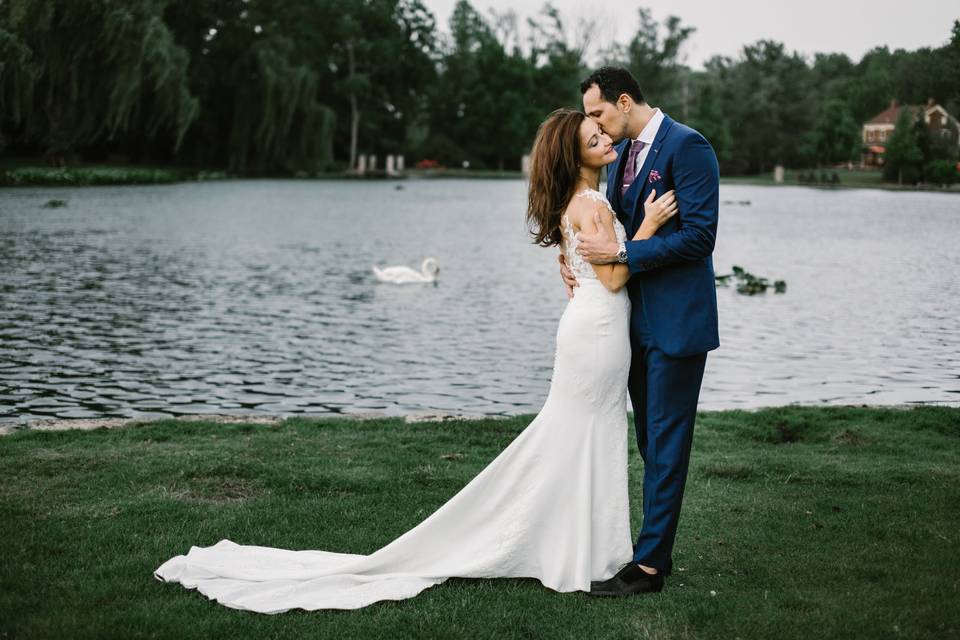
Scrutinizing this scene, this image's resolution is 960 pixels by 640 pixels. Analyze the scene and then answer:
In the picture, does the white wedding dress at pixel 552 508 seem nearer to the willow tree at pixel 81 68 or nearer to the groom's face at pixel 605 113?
the groom's face at pixel 605 113

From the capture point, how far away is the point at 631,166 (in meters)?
4.45

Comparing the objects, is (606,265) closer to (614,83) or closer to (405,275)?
(614,83)

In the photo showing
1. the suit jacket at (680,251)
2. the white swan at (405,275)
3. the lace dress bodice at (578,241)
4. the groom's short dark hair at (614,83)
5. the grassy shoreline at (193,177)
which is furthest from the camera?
the grassy shoreline at (193,177)

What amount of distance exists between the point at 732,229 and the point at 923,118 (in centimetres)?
4037

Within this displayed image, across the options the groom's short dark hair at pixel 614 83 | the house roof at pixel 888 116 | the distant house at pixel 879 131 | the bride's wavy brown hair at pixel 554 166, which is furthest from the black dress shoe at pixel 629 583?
the house roof at pixel 888 116

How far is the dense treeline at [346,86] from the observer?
151 feet

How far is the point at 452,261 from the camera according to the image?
24.5 meters

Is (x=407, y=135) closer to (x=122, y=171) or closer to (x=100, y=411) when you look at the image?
(x=122, y=171)

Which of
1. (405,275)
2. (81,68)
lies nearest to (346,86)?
(81,68)

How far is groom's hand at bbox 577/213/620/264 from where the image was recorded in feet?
13.9

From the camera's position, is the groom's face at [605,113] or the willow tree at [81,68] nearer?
the groom's face at [605,113]

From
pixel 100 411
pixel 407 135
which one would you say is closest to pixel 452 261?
pixel 100 411

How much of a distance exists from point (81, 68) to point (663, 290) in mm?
46609

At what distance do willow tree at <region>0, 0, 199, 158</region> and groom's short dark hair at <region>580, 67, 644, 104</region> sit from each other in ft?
143
